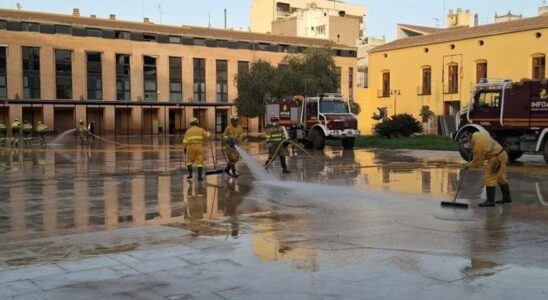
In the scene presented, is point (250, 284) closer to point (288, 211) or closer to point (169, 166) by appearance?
point (288, 211)

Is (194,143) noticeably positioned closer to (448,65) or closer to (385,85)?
(448,65)

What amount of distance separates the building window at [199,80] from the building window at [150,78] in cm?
455

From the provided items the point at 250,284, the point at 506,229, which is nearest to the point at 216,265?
the point at 250,284

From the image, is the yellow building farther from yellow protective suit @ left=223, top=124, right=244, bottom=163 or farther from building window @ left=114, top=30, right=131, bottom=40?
yellow protective suit @ left=223, top=124, right=244, bottom=163

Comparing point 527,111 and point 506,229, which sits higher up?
point 527,111

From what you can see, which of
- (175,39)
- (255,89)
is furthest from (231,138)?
(175,39)

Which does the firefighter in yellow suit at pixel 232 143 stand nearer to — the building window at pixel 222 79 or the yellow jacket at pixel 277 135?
the yellow jacket at pixel 277 135

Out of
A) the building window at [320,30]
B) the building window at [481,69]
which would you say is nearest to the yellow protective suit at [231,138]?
the building window at [481,69]

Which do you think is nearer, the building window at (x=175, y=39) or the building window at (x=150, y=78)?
the building window at (x=150, y=78)

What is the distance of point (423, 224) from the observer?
934cm

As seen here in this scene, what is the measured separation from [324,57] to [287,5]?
223ft

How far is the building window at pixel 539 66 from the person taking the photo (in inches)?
1594

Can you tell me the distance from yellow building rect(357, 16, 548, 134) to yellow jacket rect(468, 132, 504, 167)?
31.9 m

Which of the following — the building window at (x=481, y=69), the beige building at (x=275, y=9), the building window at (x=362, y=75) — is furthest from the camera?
the beige building at (x=275, y=9)
